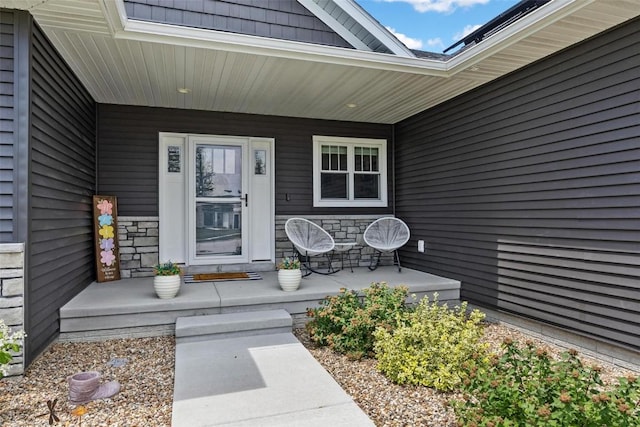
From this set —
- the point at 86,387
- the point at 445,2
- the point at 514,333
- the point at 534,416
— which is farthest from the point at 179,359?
the point at 445,2

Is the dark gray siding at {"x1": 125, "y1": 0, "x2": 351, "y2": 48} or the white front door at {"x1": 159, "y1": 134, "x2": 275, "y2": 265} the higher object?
the dark gray siding at {"x1": 125, "y1": 0, "x2": 351, "y2": 48}

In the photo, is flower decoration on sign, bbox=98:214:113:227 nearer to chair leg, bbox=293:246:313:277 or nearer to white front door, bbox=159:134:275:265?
white front door, bbox=159:134:275:265

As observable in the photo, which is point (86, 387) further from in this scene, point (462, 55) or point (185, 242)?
point (462, 55)

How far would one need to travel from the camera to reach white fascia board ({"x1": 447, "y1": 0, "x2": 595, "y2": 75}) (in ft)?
9.53

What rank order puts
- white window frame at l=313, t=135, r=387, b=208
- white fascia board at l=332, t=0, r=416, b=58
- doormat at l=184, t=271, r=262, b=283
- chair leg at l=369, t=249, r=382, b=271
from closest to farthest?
white fascia board at l=332, t=0, r=416, b=58 → doormat at l=184, t=271, r=262, b=283 → chair leg at l=369, t=249, r=382, b=271 → white window frame at l=313, t=135, r=387, b=208

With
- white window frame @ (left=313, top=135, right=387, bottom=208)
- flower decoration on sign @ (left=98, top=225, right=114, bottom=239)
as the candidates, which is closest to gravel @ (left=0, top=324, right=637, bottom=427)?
flower decoration on sign @ (left=98, top=225, right=114, bottom=239)

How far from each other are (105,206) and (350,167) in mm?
3398

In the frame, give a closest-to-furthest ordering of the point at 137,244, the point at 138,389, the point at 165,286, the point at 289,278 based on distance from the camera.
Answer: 1. the point at 138,389
2. the point at 165,286
3. the point at 289,278
4. the point at 137,244

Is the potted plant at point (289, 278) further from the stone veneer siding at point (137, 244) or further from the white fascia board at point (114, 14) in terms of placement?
the white fascia board at point (114, 14)

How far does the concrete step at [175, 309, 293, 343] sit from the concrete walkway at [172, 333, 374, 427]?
15 cm

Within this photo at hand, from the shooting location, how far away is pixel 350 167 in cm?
621

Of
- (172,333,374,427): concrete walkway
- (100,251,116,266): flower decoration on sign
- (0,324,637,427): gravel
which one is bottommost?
(0,324,637,427): gravel

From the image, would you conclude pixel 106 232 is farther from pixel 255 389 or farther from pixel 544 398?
pixel 544 398

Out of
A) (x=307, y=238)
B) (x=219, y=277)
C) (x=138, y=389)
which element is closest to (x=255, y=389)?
(x=138, y=389)
